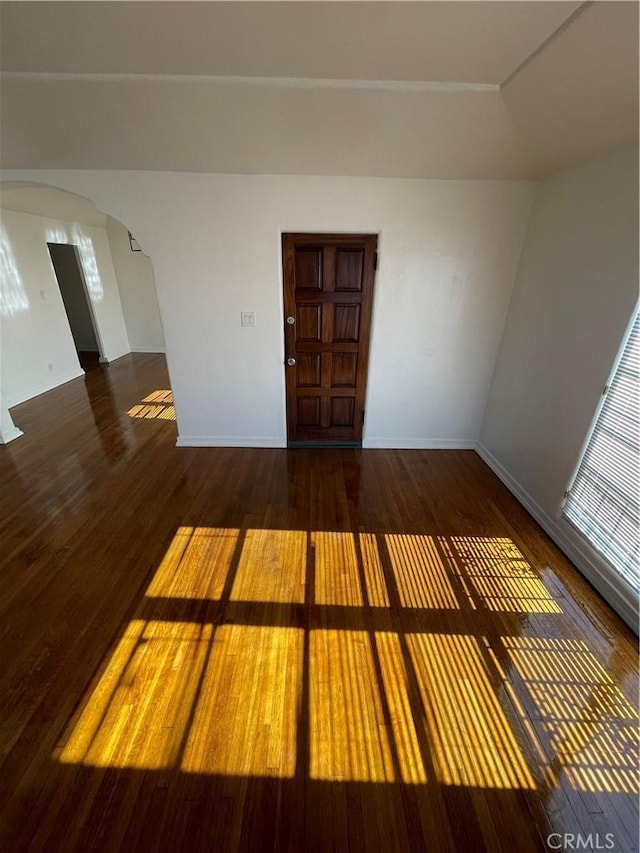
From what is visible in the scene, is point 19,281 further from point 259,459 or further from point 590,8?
point 590,8

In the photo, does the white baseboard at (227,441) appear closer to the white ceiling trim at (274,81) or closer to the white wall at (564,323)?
the white wall at (564,323)

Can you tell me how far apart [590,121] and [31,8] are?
2.83 meters

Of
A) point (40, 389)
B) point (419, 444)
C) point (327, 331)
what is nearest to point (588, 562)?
point (419, 444)

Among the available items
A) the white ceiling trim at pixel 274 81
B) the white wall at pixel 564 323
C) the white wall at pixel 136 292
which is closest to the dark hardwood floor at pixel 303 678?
the white wall at pixel 564 323

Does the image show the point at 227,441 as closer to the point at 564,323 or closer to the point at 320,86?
the point at 320,86

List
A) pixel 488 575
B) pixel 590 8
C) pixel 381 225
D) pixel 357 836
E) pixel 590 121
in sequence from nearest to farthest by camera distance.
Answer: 1. pixel 357 836
2. pixel 590 8
3. pixel 590 121
4. pixel 488 575
5. pixel 381 225

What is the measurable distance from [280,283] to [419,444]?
6.94 feet

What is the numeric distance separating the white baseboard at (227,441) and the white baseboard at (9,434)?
1.79 m

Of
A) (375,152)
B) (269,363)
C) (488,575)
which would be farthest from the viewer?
(269,363)

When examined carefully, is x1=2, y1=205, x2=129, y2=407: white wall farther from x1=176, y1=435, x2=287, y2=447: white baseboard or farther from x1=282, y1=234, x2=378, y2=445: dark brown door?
x1=282, y1=234, x2=378, y2=445: dark brown door

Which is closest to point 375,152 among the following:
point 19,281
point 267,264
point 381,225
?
point 381,225

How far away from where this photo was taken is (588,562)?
6.86 ft

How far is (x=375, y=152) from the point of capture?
2.42 metres

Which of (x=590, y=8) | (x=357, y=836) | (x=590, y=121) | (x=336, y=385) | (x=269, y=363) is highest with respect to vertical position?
(x=590, y=8)
